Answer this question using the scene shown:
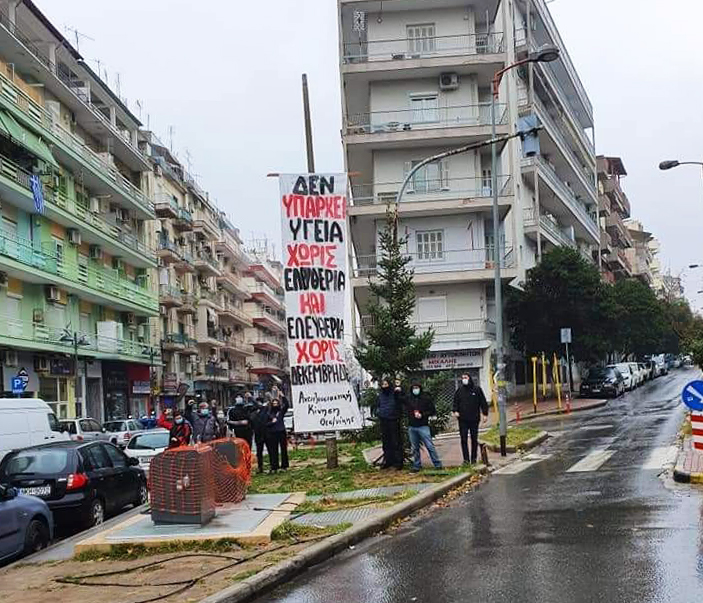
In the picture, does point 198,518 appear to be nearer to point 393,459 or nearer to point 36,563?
point 36,563

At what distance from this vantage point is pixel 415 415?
15273 millimetres

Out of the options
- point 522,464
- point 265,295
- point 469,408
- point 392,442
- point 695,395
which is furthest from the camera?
point 265,295

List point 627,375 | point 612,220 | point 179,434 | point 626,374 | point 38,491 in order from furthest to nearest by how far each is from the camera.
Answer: point 612,220, point 627,375, point 626,374, point 179,434, point 38,491

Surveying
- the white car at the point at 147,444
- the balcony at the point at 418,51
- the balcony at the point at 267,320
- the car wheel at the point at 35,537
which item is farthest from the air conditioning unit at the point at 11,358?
the balcony at the point at 267,320

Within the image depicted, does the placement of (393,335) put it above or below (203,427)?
above

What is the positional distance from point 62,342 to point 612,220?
64.0 meters

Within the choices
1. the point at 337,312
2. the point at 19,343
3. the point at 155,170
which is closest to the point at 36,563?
the point at 337,312

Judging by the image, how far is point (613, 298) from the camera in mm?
45750

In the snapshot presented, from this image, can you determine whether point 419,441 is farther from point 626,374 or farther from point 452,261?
point 626,374

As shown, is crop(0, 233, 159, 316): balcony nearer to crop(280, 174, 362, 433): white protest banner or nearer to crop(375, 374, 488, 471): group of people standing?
crop(280, 174, 362, 433): white protest banner

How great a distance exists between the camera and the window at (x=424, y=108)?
4316 centimetres

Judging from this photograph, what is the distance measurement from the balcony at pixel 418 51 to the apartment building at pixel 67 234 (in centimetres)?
1342

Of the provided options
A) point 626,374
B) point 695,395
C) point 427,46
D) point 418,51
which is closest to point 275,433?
point 695,395

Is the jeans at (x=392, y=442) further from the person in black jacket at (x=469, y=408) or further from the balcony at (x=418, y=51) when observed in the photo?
the balcony at (x=418, y=51)
